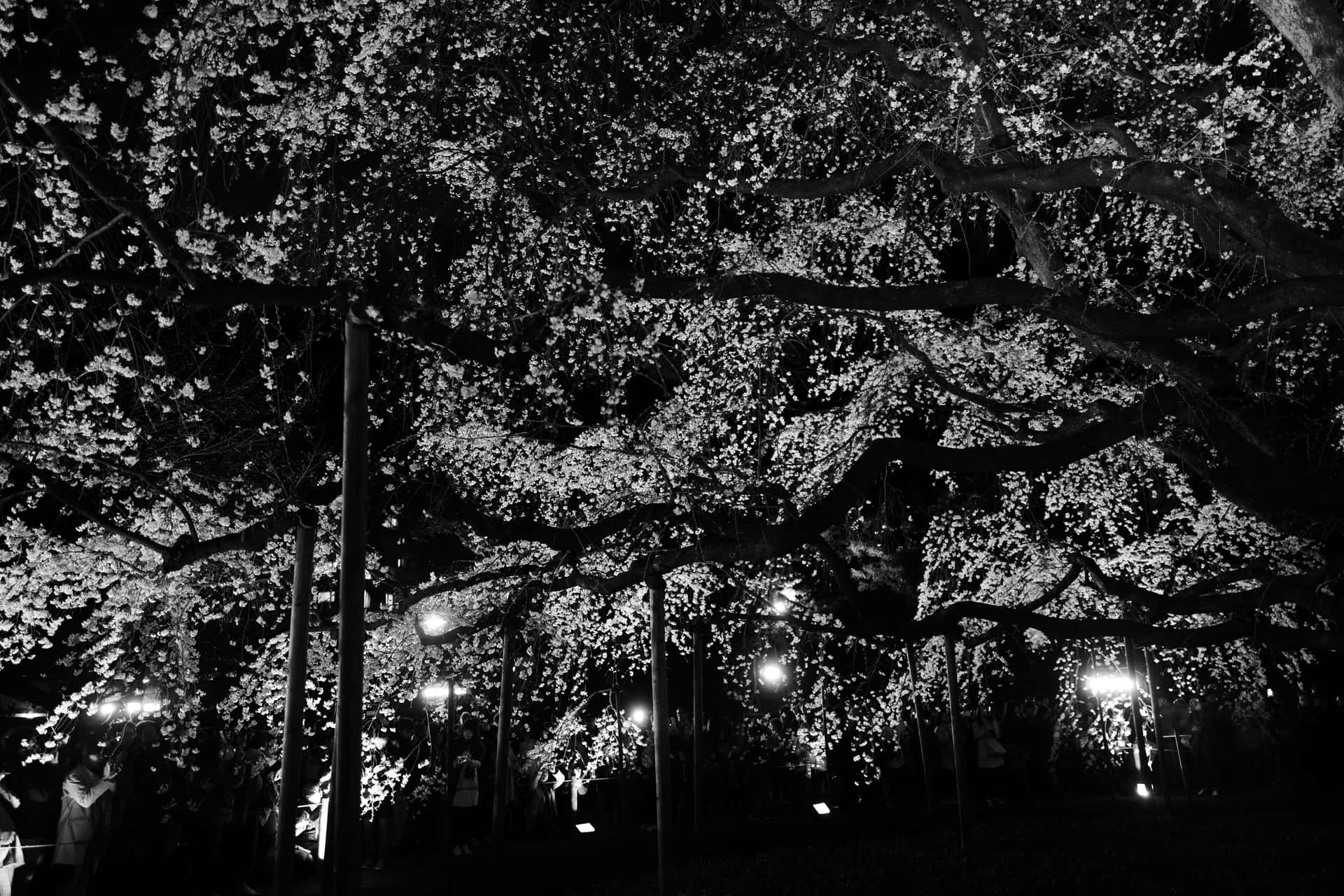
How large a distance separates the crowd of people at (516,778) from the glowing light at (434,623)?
4.91 ft

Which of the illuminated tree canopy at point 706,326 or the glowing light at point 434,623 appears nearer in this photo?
the illuminated tree canopy at point 706,326

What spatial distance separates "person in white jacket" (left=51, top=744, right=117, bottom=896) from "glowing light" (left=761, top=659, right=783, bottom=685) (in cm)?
1321

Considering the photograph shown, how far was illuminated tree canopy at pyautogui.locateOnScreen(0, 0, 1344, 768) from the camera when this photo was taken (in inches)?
275

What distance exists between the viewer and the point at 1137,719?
48.9ft

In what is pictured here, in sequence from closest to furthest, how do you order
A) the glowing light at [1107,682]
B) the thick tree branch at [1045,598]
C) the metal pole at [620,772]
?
the thick tree branch at [1045,598]
the metal pole at [620,772]
the glowing light at [1107,682]

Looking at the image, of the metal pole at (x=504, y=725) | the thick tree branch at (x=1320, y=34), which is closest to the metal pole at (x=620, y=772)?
the metal pole at (x=504, y=725)

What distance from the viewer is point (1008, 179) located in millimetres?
6363

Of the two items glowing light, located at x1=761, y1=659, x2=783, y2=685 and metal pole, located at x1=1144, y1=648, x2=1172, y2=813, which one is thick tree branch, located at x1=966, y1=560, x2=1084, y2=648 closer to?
metal pole, located at x1=1144, y1=648, x2=1172, y2=813

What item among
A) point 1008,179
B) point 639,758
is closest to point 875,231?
point 1008,179

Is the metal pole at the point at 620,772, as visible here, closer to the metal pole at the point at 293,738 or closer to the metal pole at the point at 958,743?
the metal pole at the point at 958,743

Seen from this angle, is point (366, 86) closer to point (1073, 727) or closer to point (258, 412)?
point (258, 412)

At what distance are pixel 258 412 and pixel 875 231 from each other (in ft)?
27.0

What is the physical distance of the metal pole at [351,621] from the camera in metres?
4.35

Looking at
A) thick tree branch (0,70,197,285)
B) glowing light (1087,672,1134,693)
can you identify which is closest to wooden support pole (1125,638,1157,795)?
glowing light (1087,672,1134,693)
